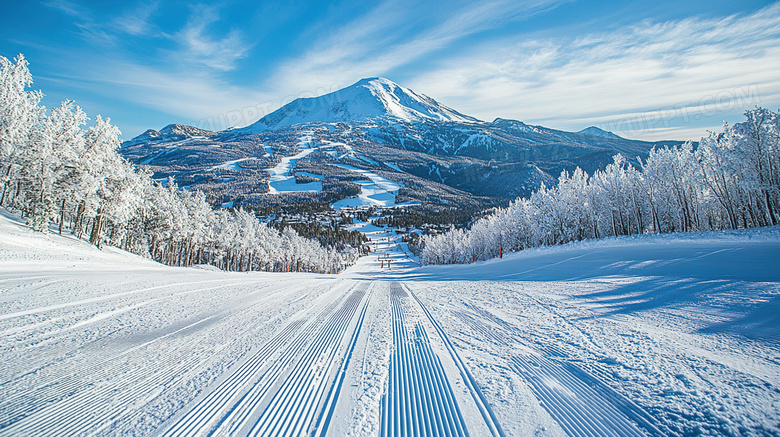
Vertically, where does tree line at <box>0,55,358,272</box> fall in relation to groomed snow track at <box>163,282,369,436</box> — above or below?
above

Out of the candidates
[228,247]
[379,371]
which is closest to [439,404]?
[379,371]

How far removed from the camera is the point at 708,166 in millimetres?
31406

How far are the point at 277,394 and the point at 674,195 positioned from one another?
50213mm

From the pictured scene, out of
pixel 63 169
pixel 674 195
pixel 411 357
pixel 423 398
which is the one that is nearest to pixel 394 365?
pixel 411 357

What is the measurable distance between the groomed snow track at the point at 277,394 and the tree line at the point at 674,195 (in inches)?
1576

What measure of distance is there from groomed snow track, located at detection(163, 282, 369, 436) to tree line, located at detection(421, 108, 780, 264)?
40.0 m

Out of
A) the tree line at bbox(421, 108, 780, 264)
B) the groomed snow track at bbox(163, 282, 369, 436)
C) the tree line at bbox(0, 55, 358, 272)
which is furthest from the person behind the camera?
the tree line at bbox(421, 108, 780, 264)

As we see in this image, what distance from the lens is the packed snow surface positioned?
2.38m

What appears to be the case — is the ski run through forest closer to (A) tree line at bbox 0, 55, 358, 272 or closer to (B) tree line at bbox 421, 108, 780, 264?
(A) tree line at bbox 0, 55, 358, 272

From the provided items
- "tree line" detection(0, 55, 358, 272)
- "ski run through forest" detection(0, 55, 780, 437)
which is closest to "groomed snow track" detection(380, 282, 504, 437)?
"ski run through forest" detection(0, 55, 780, 437)

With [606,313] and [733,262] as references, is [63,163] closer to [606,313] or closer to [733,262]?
[606,313]

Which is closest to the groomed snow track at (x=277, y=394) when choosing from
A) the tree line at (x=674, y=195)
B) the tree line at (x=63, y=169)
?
the tree line at (x=63, y=169)

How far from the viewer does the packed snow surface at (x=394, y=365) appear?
93.9 inches

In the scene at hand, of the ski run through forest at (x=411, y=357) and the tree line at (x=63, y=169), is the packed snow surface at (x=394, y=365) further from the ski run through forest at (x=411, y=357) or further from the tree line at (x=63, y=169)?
the tree line at (x=63, y=169)
